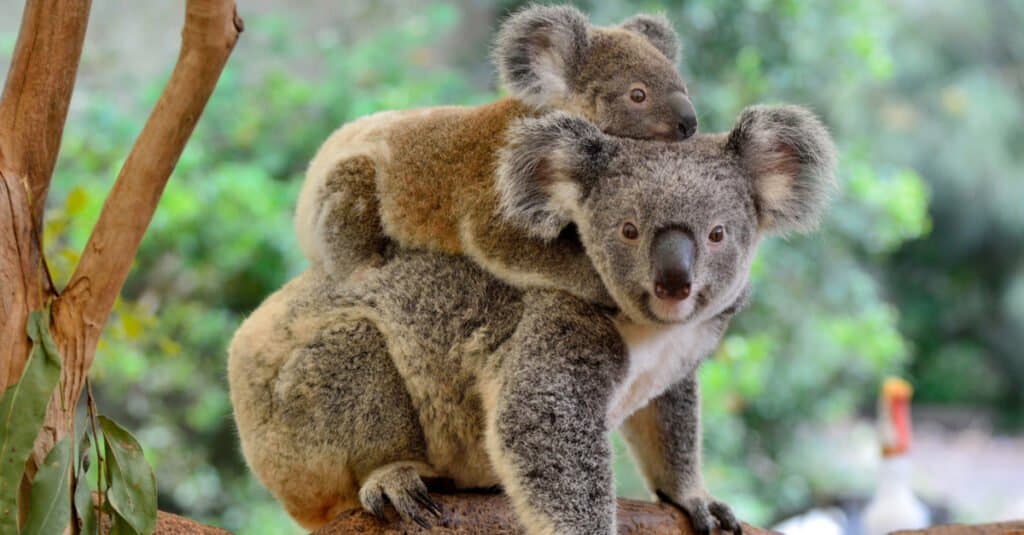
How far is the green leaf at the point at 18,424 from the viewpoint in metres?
2.20

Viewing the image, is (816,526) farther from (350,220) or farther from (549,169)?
(549,169)

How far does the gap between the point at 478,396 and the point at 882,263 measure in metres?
9.77

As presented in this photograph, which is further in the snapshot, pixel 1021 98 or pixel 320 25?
pixel 1021 98

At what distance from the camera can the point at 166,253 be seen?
627 centimetres

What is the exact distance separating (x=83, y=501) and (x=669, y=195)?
1.44 metres

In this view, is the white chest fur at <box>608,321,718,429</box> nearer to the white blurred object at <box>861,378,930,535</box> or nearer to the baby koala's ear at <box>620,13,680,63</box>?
the baby koala's ear at <box>620,13,680,63</box>

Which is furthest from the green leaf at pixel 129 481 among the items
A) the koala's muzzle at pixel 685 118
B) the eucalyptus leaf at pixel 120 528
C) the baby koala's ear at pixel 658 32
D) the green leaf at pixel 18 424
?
the baby koala's ear at pixel 658 32

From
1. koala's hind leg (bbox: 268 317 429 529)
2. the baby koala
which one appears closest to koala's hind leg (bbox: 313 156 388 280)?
the baby koala


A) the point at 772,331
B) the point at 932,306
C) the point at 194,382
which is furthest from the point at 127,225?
the point at 932,306

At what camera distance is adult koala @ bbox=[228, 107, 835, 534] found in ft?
8.18

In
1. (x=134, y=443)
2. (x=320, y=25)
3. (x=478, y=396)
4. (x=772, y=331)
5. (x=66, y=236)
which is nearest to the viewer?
(x=134, y=443)

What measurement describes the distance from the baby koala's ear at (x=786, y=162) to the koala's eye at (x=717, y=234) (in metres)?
0.22

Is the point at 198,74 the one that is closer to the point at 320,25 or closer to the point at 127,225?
the point at 127,225

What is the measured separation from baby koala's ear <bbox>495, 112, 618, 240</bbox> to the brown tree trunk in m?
0.70
